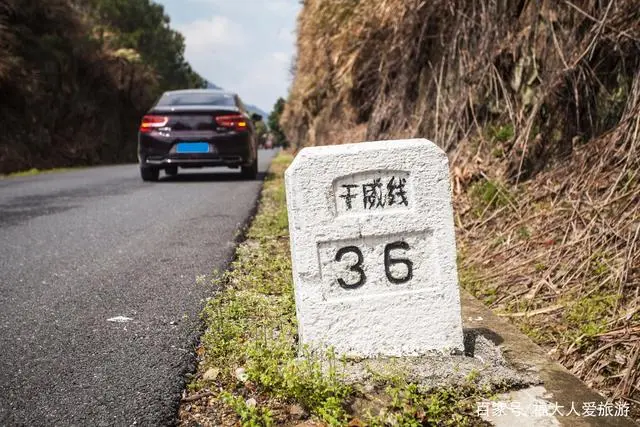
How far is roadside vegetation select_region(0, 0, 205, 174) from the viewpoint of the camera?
1699 centimetres

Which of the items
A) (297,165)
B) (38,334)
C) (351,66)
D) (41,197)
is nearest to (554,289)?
(297,165)

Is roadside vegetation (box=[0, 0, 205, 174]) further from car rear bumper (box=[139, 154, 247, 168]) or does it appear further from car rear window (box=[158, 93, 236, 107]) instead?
car rear bumper (box=[139, 154, 247, 168])

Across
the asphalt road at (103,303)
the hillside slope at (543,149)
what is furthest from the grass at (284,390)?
the hillside slope at (543,149)

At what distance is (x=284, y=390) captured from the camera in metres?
2.03

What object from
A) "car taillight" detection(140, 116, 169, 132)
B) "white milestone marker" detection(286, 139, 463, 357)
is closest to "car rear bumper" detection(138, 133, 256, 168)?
"car taillight" detection(140, 116, 169, 132)

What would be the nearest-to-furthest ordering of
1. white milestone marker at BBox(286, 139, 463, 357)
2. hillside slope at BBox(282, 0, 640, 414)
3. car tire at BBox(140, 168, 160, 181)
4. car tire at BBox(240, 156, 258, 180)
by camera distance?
white milestone marker at BBox(286, 139, 463, 357)
hillside slope at BBox(282, 0, 640, 414)
car tire at BBox(140, 168, 160, 181)
car tire at BBox(240, 156, 258, 180)

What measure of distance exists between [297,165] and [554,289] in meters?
1.90

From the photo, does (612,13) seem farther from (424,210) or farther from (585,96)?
(424,210)

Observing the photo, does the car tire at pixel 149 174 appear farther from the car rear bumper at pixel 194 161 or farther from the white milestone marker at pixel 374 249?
the white milestone marker at pixel 374 249

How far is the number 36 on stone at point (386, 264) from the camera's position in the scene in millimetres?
2285

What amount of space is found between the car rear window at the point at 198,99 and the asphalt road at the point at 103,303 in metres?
3.21

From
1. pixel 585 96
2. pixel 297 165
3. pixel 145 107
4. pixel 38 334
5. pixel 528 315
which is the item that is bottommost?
pixel 528 315

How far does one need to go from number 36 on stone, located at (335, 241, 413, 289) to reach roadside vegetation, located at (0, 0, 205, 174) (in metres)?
16.0

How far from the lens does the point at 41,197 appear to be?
775cm
